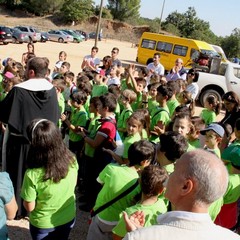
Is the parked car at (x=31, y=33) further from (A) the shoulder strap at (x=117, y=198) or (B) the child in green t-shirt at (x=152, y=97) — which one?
(A) the shoulder strap at (x=117, y=198)

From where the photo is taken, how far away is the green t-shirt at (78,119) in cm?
490

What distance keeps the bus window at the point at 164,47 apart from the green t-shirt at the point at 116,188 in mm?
19107

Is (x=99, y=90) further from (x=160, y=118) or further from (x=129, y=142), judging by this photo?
(x=129, y=142)

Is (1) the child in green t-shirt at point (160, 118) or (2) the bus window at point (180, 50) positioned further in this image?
(2) the bus window at point (180, 50)

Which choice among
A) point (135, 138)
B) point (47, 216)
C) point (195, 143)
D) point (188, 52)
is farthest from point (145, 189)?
point (188, 52)

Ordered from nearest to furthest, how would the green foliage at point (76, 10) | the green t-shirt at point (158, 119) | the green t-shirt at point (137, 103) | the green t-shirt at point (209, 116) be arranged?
the green t-shirt at point (158, 119) → the green t-shirt at point (209, 116) → the green t-shirt at point (137, 103) → the green foliage at point (76, 10)

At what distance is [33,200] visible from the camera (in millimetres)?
2674

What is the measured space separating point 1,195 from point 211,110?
4.28m

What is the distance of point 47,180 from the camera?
2.68m

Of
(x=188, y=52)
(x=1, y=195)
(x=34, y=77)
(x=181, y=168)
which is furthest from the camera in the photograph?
(x=188, y=52)

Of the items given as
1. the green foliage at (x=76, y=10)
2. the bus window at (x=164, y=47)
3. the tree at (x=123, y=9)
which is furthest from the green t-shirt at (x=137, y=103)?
the tree at (x=123, y=9)

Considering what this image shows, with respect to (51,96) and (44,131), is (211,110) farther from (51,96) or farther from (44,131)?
(44,131)

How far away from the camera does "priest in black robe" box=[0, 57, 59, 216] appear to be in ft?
11.8

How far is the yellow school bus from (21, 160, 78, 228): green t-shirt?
677 inches
